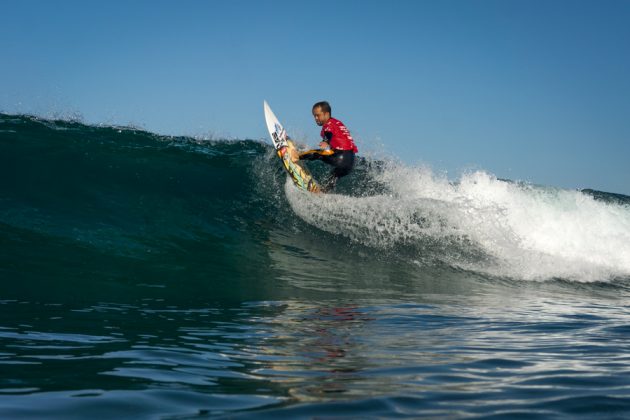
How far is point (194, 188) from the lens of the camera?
1145cm

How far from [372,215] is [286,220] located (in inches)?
→ 59.3

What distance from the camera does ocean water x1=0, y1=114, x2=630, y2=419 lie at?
263 cm

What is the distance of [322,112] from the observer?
10734 mm

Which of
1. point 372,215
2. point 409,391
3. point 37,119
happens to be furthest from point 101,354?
point 37,119

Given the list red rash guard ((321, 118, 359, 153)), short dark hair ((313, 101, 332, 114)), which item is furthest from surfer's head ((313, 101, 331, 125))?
red rash guard ((321, 118, 359, 153))

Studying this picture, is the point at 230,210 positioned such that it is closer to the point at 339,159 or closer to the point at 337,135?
the point at 339,159

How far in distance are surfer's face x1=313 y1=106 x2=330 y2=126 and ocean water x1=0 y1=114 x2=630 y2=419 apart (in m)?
1.41

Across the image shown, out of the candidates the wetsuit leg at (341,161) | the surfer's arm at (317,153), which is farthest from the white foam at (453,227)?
the surfer's arm at (317,153)

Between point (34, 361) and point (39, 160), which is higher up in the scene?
point (39, 160)

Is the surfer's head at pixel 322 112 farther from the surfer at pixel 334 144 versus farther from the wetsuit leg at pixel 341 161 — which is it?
the wetsuit leg at pixel 341 161

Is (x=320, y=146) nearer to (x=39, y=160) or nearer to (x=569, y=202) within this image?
(x=39, y=160)

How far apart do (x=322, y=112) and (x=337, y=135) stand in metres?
0.52

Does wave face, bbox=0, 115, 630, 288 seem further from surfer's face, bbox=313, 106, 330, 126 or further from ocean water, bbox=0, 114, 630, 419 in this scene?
surfer's face, bbox=313, 106, 330, 126

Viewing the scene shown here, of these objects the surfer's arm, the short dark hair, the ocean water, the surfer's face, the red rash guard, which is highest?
the short dark hair
